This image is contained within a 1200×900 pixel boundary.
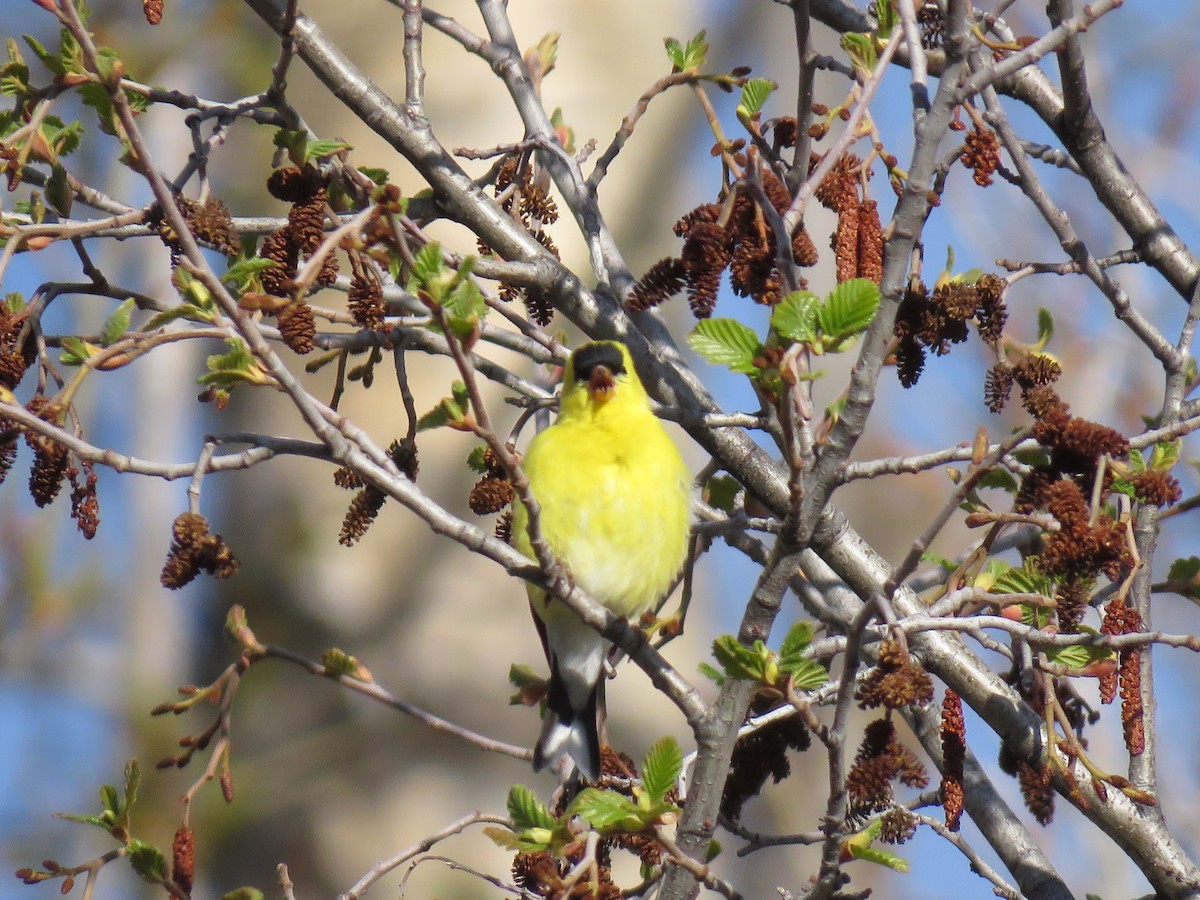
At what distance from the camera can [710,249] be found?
1904 millimetres

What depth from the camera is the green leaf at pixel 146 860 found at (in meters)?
1.90

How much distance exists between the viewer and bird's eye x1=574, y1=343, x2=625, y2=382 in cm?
300

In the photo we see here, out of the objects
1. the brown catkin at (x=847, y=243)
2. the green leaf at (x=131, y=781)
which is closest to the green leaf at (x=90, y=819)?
the green leaf at (x=131, y=781)

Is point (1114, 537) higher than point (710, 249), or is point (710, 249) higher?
point (710, 249)

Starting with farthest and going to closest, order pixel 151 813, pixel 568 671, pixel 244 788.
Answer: pixel 151 813 < pixel 244 788 < pixel 568 671

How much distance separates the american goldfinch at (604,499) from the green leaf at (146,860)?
42.3 inches

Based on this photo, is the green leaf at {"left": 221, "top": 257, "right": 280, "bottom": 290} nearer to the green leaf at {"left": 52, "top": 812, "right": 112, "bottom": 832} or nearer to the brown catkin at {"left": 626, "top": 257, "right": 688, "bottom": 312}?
the brown catkin at {"left": 626, "top": 257, "right": 688, "bottom": 312}

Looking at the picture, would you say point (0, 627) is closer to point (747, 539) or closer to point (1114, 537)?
point (747, 539)

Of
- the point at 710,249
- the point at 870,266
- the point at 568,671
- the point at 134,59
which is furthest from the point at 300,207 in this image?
the point at 134,59

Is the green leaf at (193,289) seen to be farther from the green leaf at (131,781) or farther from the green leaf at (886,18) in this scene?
the green leaf at (886,18)

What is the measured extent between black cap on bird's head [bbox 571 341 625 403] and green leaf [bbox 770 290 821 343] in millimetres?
1348

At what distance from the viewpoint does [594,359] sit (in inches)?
118

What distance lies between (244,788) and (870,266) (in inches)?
161

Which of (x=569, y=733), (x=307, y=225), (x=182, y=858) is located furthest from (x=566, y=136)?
(x=182, y=858)
